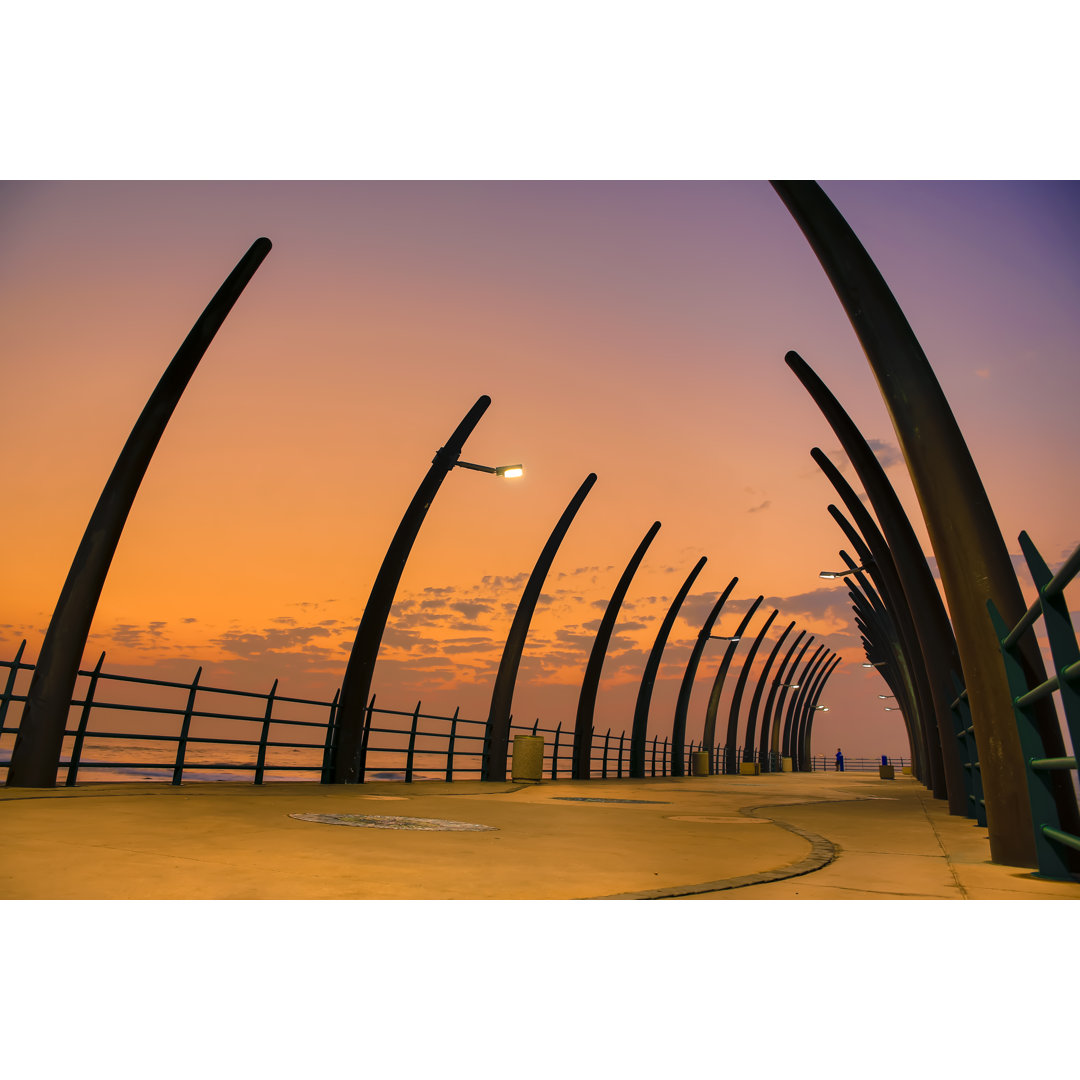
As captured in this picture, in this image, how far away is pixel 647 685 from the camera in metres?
28.0

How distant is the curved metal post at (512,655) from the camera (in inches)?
763

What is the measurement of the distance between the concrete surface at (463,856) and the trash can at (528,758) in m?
11.0

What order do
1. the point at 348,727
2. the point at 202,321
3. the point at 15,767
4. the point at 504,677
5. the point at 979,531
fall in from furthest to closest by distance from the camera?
1. the point at 504,677
2. the point at 348,727
3. the point at 202,321
4. the point at 15,767
5. the point at 979,531

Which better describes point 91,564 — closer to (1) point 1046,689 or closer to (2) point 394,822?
(2) point 394,822

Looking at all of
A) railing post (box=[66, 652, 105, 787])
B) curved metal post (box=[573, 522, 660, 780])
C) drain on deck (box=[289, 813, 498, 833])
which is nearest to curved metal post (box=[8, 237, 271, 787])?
railing post (box=[66, 652, 105, 787])

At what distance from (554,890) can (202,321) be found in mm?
9697

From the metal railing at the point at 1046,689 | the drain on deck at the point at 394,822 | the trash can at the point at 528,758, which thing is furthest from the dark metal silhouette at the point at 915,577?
the trash can at the point at 528,758

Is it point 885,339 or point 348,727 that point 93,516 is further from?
point 885,339

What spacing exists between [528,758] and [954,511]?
15640 millimetres

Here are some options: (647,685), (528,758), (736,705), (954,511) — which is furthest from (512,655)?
(736,705)

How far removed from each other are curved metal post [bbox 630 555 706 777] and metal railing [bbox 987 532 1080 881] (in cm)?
2184

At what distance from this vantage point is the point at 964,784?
10.9 meters

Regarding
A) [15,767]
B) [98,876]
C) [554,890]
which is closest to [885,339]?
[554,890]

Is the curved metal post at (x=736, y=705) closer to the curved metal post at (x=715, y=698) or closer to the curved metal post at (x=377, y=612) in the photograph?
the curved metal post at (x=715, y=698)
